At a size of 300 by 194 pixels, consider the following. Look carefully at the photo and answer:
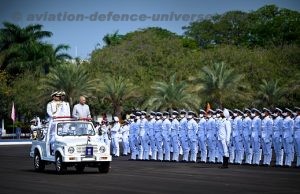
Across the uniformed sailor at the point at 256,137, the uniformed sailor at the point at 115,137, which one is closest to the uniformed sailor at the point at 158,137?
the uniformed sailor at the point at 115,137

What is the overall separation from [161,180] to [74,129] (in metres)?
4.60

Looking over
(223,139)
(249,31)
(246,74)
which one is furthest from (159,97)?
(223,139)

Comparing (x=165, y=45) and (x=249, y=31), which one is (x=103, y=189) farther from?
(x=249, y=31)

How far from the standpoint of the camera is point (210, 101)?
2303 inches

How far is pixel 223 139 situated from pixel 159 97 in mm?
33957

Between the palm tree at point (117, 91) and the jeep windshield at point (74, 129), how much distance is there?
4019 centimetres

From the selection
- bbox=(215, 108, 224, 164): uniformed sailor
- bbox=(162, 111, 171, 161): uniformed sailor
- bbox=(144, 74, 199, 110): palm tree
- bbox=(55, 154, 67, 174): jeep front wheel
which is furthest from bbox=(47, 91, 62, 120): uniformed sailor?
bbox=(144, 74, 199, 110): palm tree

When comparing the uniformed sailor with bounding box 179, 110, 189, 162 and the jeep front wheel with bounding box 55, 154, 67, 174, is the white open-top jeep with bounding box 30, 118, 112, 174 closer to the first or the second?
the jeep front wheel with bounding box 55, 154, 67, 174

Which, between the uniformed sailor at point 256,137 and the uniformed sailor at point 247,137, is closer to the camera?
the uniformed sailor at point 256,137

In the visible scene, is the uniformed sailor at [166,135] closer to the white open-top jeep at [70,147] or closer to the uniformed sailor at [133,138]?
the uniformed sailor at [133,138]

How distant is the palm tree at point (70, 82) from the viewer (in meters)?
63.5

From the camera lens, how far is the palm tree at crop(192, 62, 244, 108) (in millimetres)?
56938

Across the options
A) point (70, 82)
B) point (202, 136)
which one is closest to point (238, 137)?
point (202, 136)

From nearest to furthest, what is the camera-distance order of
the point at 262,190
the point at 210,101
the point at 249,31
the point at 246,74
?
the point at 262,190 < the point at 210,101 < the point at 246,74 < the point at 249,31
